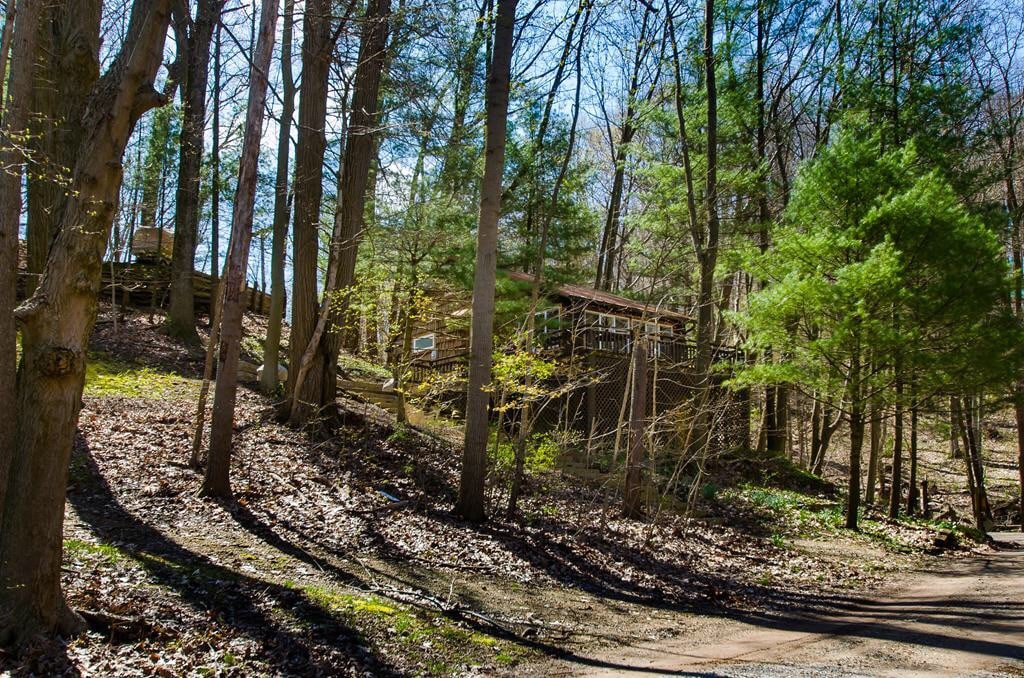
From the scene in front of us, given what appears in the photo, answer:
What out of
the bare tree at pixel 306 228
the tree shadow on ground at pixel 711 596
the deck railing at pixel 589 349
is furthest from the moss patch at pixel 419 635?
the deck railing at pixel 589 349

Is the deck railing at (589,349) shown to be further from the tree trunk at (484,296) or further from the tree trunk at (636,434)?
the tree trunk at (484,296)

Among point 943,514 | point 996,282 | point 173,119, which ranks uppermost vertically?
point 173,119

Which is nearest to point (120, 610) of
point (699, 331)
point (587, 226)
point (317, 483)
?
point (317, 483)

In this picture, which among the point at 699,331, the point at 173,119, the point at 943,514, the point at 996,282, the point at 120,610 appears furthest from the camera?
the point at 173,119

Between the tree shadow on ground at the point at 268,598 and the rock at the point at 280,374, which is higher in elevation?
the rock at the point at 280,374

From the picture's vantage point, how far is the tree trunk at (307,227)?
11.4 m

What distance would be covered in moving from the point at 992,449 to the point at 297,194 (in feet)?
94.8

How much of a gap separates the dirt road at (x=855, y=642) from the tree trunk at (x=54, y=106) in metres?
6.06

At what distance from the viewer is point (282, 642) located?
4629 mm

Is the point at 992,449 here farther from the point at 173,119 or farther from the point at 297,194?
the point at 173,119

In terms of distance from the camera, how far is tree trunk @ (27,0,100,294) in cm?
589

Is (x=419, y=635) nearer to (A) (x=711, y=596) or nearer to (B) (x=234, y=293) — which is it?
(A) (x=711, y=596)

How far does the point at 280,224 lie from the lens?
555 inches

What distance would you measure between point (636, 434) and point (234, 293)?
6302 millimetres
